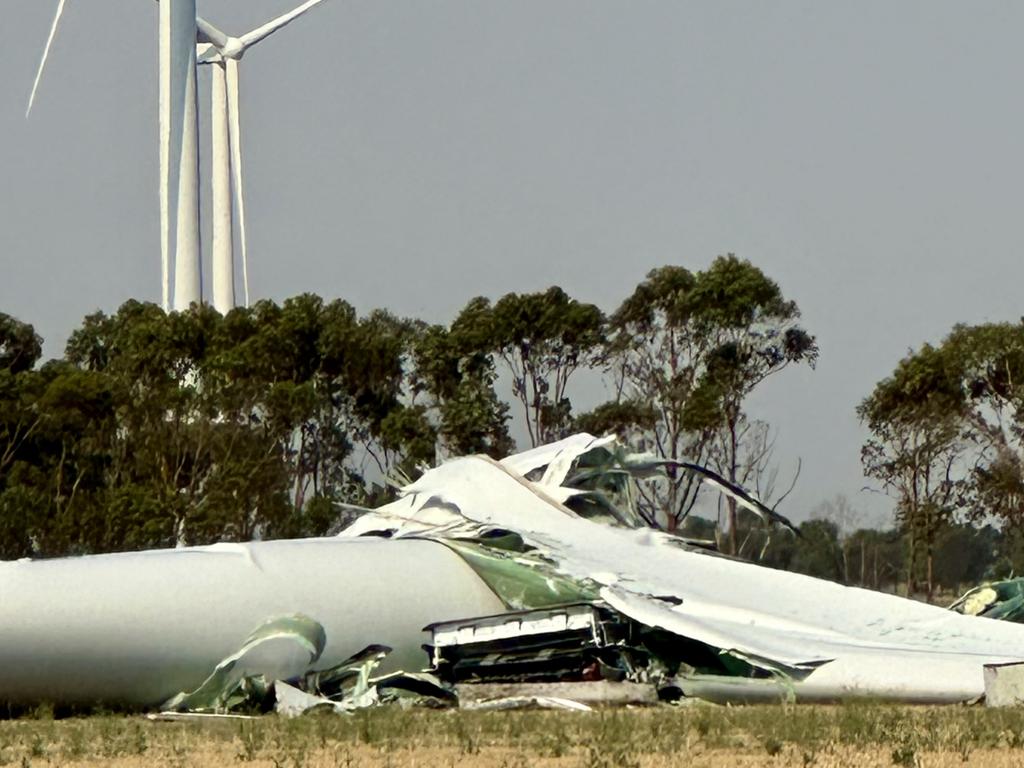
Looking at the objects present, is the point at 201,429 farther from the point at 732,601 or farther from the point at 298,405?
the point at 732,601

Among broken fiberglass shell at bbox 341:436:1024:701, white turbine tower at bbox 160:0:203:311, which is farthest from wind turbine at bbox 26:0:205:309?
broken fiberglass shell at bbox 341:436:1024:701

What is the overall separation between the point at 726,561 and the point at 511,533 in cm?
287

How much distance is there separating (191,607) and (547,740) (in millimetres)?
6326

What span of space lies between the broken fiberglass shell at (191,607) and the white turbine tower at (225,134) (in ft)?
148

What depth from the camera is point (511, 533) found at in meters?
24.5

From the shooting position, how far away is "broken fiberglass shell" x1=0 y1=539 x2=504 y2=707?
2058 cm

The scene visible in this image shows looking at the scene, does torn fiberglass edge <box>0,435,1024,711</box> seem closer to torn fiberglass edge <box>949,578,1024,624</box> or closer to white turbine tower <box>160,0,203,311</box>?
torn fiberglass edge <box>949,578,1024,624</box>

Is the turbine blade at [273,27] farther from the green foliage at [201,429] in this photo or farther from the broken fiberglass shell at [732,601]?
the broken fiberglass shell at [732,601]

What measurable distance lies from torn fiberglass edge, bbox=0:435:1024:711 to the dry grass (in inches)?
48.3

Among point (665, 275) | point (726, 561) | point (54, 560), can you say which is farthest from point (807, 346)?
point (54, 560)

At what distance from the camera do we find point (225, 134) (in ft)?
227

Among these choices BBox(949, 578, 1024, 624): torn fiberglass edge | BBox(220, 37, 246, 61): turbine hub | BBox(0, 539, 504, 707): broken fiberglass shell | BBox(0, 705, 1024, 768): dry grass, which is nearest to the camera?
BBox(0, 705, 1024, 768): dry grass

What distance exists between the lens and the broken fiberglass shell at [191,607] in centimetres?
2058

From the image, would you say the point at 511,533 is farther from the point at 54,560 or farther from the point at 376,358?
the point at 376,358
